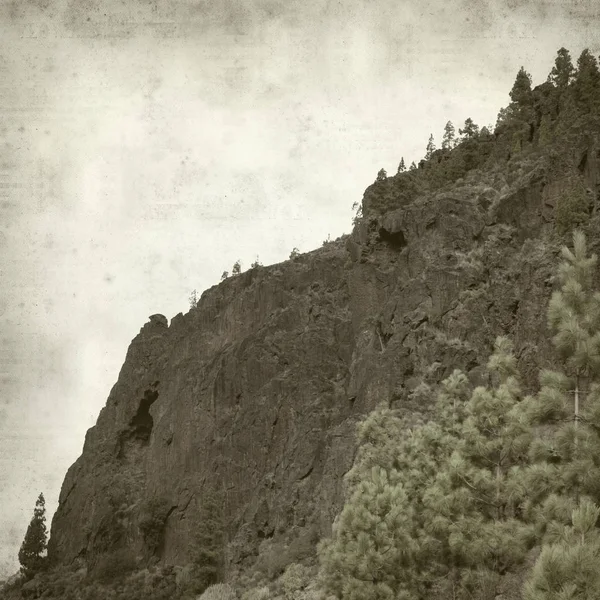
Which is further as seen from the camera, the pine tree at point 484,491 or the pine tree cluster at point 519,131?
the pine tree cluster at point 519,131

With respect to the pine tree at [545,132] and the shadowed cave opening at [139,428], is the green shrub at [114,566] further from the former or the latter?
the pine tree at [545,132]

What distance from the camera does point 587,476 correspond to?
17844 millimetres

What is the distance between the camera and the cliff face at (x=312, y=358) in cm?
4856

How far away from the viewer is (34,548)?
8444cm

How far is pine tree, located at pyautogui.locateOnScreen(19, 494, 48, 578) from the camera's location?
273ft

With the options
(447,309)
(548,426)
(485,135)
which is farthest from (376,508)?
(485,135)

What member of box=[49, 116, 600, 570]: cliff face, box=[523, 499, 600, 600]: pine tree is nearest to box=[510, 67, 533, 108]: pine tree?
box=[49, 116, 600, 570]: cliff face

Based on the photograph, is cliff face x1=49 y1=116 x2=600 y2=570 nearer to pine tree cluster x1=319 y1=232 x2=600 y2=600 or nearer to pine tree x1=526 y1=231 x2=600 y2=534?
pine tree cluster x1=319 y1=232 x2=600 y2=600

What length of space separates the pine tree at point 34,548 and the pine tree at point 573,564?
78.5 m

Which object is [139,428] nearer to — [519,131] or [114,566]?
[114,566]

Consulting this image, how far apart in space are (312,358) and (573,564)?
48328 millimetres

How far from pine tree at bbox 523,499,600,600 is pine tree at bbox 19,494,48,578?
257ft

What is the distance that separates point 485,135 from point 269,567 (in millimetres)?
53513

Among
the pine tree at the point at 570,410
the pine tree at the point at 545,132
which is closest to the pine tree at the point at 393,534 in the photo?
the pine tree at the point at 570,410
